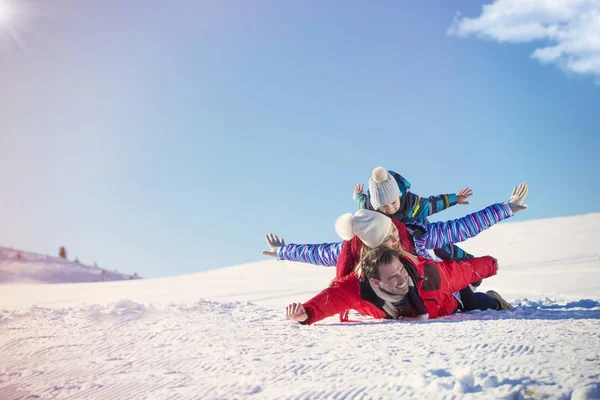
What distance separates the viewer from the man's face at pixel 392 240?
11.2 feet

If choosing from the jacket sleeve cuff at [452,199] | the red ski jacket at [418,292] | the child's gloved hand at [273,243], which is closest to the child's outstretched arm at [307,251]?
the child's gloved hand at [273,243]

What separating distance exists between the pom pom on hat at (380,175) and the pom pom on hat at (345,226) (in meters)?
1.01

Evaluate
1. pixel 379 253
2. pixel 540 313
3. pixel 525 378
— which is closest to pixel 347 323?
pixel 379 253

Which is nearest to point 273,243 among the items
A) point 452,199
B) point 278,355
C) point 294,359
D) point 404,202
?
point 404,202

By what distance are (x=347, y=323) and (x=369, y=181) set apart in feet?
4.94

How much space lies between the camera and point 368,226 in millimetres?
3389

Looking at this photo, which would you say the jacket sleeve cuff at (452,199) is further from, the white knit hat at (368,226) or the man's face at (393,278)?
the man's face at (393,278)

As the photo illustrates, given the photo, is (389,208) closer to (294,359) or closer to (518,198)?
(518,198)

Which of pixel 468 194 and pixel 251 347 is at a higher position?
pixel 468 194

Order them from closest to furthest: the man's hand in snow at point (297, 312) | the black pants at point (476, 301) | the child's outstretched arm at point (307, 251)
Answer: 1. the man's hand in snow at point (297, 312)
2. the black pants at point (476, 301)
3. the child's outstretched arm at point (307, 251)

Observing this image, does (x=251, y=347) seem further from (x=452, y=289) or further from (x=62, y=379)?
(x=452, y=289)

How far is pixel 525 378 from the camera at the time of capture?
69.7 inches

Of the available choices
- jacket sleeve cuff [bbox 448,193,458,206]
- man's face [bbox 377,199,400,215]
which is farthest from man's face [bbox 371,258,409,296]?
jacket sleeve cuff [bbox 448,193,458,206]

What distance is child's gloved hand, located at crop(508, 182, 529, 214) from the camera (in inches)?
167
